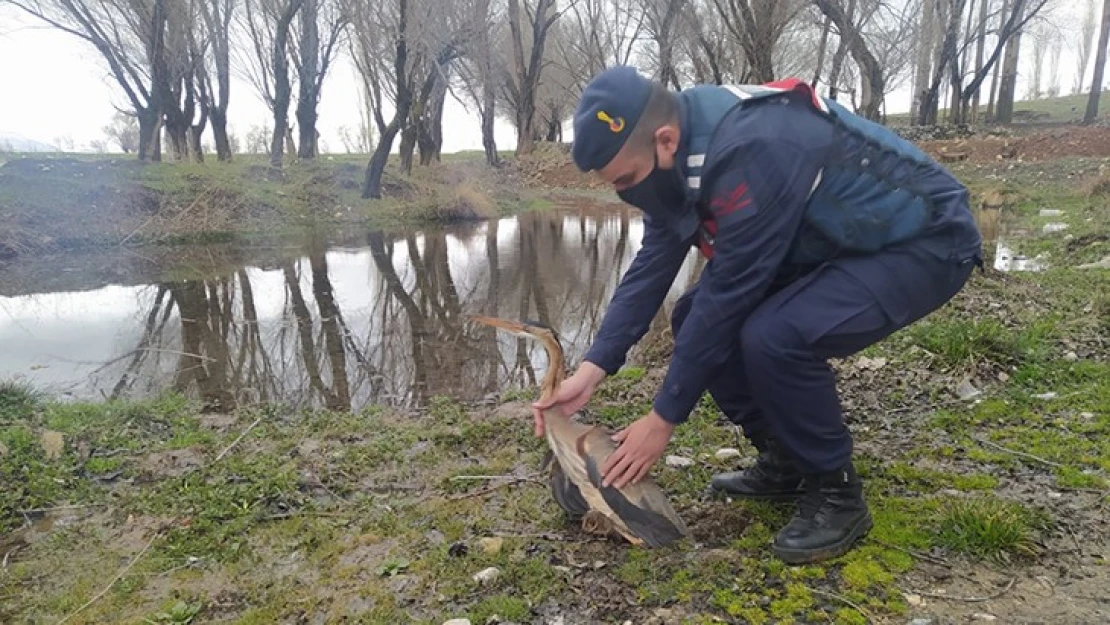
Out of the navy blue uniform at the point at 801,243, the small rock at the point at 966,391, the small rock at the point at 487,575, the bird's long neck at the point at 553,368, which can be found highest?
the navy blue uniform at the point at 801,243

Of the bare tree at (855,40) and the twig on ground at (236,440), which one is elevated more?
the bare tree at (855,40)

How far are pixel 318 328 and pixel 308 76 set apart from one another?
15.7 meters

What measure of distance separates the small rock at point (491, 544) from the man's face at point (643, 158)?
1.30 meters

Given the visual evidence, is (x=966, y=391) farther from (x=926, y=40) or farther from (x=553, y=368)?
(x=926, y=40)

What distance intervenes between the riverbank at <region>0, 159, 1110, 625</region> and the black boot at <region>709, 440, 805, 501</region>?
0.24 ft

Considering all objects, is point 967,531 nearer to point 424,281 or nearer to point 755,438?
point 755,438

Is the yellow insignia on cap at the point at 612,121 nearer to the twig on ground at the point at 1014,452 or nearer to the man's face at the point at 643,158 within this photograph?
the man's face at the point at 643,158

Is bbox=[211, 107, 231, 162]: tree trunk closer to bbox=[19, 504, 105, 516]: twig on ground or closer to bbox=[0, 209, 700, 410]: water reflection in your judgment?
bbox=[0, 209, 700, 410]: water reflection

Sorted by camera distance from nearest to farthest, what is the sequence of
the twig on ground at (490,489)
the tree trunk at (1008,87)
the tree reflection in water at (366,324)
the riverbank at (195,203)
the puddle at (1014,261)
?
the twig on ground at (490,489), the tree reflection in water at (366,324), the puddle at (1014,261), the riverbank at (195,203), the tree trunk at (1008,87)

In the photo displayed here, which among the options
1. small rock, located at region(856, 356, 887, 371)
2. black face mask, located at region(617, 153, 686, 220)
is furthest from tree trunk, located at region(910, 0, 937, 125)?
black face mask, located at region(617, 153, 686, 220)

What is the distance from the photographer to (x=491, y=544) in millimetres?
2480

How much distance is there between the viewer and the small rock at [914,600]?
196cm

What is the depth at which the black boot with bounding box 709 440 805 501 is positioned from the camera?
8.41ft

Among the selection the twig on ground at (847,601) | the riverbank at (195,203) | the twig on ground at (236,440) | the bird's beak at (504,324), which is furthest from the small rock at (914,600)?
the riverbank at (195,203)
